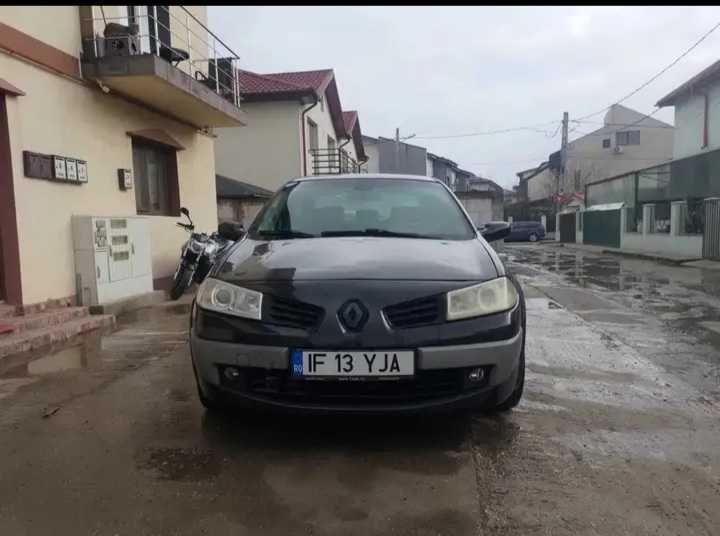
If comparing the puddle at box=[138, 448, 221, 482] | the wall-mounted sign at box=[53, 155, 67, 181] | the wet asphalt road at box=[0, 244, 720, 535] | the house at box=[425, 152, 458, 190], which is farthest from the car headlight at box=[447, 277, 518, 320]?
the house at box=[425, 152, 458, 190]

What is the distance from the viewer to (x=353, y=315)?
107 inches

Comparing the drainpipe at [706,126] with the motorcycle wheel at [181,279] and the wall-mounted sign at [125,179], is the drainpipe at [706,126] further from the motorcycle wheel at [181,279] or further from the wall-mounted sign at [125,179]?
the wall-mounted sign at [125,179]

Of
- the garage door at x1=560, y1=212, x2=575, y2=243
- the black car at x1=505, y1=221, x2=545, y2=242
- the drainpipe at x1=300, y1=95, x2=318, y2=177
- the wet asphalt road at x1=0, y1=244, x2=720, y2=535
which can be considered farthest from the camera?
the black car at x1=505, y1=221, x2=545, y2=242

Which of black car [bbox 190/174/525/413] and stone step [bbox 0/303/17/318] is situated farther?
stone step [bbox 0/303/17/318]

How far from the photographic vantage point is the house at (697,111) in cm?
2212

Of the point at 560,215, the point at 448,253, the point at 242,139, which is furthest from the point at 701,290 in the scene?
the point at 560,215

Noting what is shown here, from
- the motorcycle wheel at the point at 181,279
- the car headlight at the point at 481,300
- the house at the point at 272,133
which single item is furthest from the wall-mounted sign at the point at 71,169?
the house at the point at 272,133

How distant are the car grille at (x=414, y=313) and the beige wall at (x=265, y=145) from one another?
55.0ft

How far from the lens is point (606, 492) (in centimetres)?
248

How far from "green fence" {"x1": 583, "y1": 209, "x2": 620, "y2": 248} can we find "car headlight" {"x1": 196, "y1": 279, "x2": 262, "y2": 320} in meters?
23.1

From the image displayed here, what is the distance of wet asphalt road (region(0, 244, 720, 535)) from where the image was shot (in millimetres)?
2287

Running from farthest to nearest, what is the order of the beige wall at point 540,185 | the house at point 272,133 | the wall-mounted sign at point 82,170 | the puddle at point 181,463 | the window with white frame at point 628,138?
the beige wall at point 540,185 < the window with white frame at point 628,138 < the house at point 272,133 < the wall-mounted sign at point 82,170 < the puddle at point 181,463

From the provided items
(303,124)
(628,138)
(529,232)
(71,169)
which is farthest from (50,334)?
(628,138)

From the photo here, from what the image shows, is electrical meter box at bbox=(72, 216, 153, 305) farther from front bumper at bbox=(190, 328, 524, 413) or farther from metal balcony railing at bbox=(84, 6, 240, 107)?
front bumper at bbox=(190, 328, 524, 413)
